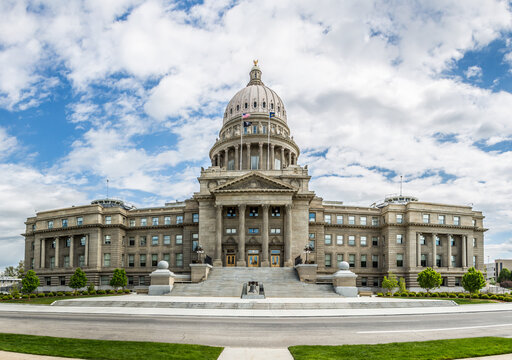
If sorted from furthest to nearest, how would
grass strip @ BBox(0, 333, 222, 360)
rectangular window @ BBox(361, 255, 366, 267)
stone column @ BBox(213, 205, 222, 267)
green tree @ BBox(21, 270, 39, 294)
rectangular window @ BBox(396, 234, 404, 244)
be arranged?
rectangular window @ BBox(361, 255, 366, 267), rectangular window @ BBox(396, 234, 404, 244), stone column @ BBox(213, 205, 222, 267), green tree @ BBox(21, 270, 39, 294), grass strip @ BBox(0, 333, 222, 360)

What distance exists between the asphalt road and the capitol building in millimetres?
40489

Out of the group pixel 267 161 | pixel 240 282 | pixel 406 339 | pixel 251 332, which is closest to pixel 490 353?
pixel 406 339

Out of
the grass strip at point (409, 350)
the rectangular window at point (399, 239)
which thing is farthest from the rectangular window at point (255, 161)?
the grass strip at point (409, 350)

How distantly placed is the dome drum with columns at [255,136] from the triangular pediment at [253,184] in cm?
A: 1699

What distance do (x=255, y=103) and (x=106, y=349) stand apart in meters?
86.2

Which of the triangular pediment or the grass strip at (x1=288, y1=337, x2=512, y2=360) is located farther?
the triangular pediment

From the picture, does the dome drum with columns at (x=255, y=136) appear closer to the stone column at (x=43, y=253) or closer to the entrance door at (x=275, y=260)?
the entrance door at (x=275, y=260)

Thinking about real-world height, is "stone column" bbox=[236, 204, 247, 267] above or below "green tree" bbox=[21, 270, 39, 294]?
above

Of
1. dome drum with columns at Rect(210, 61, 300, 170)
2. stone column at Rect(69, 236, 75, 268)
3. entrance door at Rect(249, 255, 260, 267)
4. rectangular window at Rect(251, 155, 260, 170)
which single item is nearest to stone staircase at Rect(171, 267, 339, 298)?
entrance door at Rect(249, 255, 260, 267)

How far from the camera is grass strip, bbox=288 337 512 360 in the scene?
47.9 ft

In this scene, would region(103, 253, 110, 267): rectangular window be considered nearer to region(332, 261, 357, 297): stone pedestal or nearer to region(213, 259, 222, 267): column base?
region(213, 259, 222, 267): column base

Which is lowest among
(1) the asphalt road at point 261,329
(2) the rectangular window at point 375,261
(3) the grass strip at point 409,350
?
(2) the rectangular window at point 375,261

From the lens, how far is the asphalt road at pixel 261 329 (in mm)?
18406

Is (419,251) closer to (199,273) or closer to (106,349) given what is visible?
(199,273)
